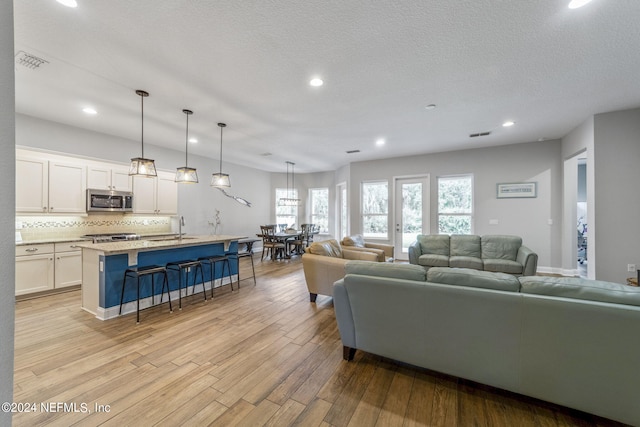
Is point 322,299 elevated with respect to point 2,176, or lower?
lower

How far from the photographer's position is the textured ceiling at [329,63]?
6.57 feet

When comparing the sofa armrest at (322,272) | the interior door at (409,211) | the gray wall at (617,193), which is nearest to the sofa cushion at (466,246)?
the interior door at (409,211)

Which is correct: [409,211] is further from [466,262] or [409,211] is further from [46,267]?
[46,267]

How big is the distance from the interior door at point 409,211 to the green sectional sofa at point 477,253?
1.41m

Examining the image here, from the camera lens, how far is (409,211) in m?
7.04

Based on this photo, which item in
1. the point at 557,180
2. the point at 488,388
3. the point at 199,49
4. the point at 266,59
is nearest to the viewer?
the point at 488,388

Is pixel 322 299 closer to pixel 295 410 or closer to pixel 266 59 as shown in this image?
pixel 295 410

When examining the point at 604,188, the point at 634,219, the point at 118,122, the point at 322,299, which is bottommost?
the point at 322,299

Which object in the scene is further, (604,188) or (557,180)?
(557,180)

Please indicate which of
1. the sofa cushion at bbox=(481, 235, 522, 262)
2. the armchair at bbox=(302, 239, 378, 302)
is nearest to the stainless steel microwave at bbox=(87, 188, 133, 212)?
the armchair at bbox=(302, 239, 378, 302)

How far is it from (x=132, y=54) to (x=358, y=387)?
12.0ft

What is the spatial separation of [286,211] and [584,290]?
28.6 feet

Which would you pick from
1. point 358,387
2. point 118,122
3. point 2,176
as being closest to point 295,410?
point 358,387

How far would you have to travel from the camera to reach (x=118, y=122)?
4.31 metres
